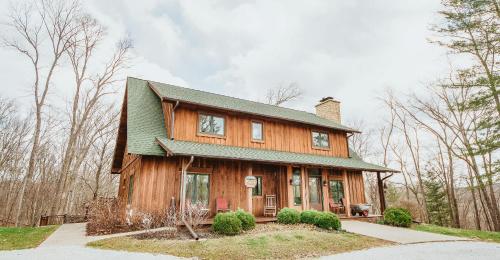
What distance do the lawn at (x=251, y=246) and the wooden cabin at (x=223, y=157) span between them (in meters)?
2.94

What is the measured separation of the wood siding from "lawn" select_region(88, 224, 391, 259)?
5.46 meters

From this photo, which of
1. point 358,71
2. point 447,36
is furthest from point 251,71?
point 447,36

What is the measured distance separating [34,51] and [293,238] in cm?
1949

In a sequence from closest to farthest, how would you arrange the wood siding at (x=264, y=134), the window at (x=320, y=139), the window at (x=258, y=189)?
the wood siding at (x=264, y=134) → the window at (x=258, y=189) → the window at (x=320, y=139)

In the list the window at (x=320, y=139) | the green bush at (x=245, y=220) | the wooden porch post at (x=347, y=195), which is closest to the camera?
the green bush at (x=245, y=220)

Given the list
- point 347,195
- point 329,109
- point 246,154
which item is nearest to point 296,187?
point 347,195

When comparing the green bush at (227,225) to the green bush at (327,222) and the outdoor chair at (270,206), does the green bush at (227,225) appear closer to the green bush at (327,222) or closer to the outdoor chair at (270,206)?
the green bush at (327,222)

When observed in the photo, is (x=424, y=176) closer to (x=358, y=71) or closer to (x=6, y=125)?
(x=358, y=71)

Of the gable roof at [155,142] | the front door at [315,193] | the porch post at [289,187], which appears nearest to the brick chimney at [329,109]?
the gable roof at [155,142]

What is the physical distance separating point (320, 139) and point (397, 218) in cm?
589

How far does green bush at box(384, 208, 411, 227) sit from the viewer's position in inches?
505

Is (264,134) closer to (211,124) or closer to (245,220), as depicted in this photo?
(211,124)

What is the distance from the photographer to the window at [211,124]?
13.0m

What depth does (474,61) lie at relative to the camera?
15883mm
